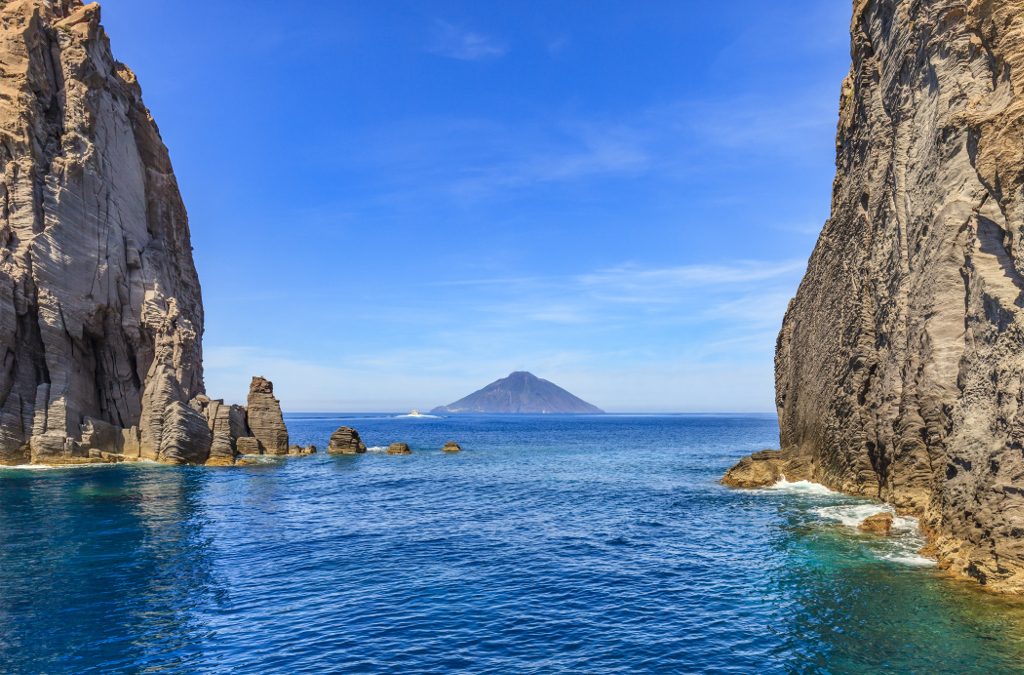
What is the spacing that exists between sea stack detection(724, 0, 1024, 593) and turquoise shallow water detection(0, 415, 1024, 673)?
3.70 metres

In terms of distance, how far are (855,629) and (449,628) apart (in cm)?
1431

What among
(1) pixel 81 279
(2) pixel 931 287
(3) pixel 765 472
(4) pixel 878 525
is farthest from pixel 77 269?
(2) pixel 931 287

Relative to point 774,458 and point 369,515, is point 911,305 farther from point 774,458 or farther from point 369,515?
point 369,515

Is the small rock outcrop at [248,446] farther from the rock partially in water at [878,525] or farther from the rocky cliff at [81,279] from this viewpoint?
the rock partially in water at [878,525]

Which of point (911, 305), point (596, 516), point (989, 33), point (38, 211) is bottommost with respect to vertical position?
point (596, 516)

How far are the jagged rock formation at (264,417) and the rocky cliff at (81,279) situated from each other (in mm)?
2009

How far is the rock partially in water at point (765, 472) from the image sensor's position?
2159 inches

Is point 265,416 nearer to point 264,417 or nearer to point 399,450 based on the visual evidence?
point 264,417

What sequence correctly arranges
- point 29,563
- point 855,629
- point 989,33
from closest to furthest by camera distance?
point 855,629 → point 989,33 → point 29,563

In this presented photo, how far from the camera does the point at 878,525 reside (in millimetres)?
33719

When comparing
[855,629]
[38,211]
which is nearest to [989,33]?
[855,629]

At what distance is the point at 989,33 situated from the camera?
27.2m

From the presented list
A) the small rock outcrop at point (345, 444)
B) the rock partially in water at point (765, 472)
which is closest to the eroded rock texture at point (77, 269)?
the small rock outcrop at point (345, 444)

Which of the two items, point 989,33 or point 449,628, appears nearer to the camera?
point 449,628
